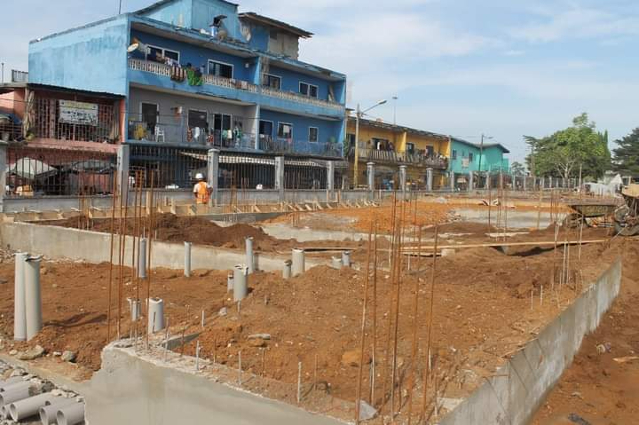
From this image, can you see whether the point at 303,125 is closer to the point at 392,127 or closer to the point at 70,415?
the point at 392,127

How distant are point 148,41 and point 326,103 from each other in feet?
39.4

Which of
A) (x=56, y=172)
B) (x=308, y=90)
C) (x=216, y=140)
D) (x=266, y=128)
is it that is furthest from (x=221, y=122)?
(x=56, y=172)

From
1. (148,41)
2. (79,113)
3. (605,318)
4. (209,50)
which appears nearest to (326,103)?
(209,50)

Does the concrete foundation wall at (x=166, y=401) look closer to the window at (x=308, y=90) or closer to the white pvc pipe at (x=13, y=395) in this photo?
the white pvc pipe at (x=13, y=395)

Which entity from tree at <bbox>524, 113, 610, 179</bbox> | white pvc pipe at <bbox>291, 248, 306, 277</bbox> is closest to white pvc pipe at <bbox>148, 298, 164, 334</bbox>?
white pvc pipe at <bbox>291, 248, 306, 277</bbox>

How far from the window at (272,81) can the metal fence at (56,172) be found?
11757mm

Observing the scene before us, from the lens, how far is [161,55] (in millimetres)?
24625

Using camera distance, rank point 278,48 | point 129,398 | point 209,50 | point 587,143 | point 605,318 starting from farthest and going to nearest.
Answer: point 587,143
point 278,48
point 209,50
point 605,318
point 129,398

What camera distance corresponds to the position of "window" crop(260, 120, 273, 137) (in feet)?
99.8

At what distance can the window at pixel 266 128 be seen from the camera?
3041 cm

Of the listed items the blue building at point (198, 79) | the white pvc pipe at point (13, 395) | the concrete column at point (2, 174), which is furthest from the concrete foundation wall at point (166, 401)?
the blue building at point (198, 79)

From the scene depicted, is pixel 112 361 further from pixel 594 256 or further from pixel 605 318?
pixel 594 256

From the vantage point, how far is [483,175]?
168 feet

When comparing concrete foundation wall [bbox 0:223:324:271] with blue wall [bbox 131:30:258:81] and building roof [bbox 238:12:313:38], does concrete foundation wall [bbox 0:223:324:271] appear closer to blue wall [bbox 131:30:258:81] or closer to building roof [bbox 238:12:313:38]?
blue wall [bbox 131:30:258:81]
